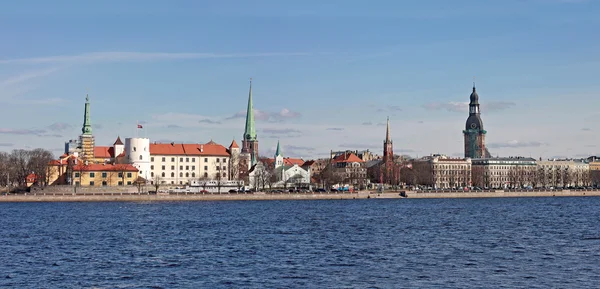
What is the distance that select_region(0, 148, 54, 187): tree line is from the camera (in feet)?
375

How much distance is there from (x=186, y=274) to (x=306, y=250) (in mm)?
8431

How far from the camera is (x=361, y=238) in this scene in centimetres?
4178

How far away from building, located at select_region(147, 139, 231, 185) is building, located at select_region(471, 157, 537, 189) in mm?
65715

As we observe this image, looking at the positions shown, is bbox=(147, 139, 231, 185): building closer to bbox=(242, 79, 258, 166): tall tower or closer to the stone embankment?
the stone embankment

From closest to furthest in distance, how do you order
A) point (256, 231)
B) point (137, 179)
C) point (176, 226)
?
point (256, 231)
point (176, 226)
point (137, 179)

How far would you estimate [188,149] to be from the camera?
132m

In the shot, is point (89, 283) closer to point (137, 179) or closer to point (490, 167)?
point (137, 179)

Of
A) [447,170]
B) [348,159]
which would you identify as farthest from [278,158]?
[447,170]

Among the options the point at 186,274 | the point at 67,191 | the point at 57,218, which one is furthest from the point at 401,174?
the point at 186,274

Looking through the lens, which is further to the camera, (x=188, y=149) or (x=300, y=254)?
(x=188, y=149)

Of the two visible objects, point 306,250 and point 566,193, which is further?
point 566,193

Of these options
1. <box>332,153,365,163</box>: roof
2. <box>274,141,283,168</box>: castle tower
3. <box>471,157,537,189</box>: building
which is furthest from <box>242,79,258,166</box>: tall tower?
<box>471,157,537,189</box>: building

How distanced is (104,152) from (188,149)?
13.3 metres

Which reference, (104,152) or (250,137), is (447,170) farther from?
(104,152)
